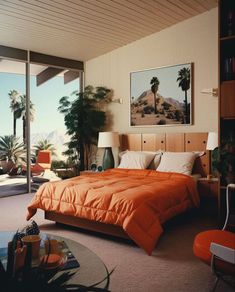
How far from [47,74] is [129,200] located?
4.22 m

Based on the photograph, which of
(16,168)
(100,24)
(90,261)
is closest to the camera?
(90,261)

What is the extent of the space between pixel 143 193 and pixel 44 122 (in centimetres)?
397

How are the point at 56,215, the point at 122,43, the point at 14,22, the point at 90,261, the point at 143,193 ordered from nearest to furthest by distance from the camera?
the point at 90,261 < the point at 143,193 < the point at 56,215 < the point at 14,22 < the point at 122,43

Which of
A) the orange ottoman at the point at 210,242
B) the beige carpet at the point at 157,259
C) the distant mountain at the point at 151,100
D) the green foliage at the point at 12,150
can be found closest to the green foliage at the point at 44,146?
the green foliage at the point at 12,150

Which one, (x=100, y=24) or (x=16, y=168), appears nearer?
(x=100, y=24)

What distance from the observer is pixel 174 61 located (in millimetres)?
5426

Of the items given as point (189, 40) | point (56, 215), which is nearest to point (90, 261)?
point (56, 215)

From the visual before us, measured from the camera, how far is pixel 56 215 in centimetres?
397

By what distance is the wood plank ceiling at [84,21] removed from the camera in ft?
14.4

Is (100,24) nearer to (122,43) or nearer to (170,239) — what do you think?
(122,43)

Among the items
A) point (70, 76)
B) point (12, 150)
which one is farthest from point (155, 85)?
point (12, 150)

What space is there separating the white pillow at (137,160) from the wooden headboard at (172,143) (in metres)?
0.26

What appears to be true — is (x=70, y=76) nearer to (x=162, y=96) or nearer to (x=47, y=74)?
(x=47, y=74)

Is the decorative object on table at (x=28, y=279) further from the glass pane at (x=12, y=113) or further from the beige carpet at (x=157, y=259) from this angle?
the glass pane at (x=12, y=113)
